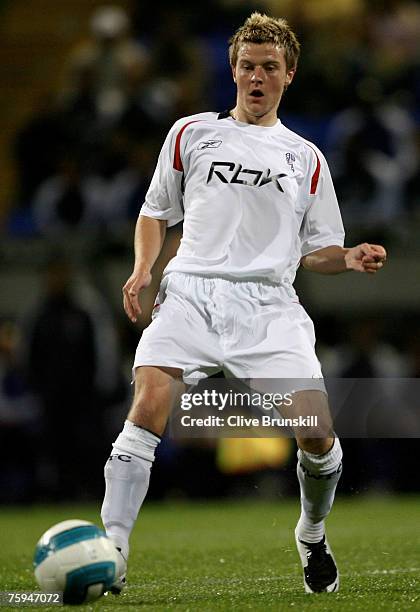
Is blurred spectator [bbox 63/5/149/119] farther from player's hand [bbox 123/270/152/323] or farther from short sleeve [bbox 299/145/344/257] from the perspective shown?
player's hand [bbox 123/270/152/323]

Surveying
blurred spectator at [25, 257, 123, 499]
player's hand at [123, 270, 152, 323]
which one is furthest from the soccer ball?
blurred spectator at [25, 257, 123, 499]

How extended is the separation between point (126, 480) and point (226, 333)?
0.79 metres

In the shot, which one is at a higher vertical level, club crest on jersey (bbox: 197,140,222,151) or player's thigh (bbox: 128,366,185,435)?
club crest on jersey (bbox: 197,140,222,151)

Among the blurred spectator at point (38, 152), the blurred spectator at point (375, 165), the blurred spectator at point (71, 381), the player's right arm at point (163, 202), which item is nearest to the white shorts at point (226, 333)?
the player's right arm at point (163, 202)

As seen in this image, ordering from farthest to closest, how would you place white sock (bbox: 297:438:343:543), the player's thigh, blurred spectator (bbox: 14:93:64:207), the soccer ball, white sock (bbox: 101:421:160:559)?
blurred spectator (bbox: 14:93:64:207), white sock (bbox: 297:438:343:543), the player's thigh, white sock (bbox: 101:421:160:559), the soccer ball

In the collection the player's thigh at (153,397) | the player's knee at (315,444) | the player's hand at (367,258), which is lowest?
the player's knee at (315,444)

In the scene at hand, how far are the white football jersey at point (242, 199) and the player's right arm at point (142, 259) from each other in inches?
2.3

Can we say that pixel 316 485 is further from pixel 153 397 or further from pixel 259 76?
pixel 259 76

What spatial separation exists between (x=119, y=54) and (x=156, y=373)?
365 inches

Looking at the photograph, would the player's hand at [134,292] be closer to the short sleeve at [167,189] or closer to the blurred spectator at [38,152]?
the short sleeve at [167,189]

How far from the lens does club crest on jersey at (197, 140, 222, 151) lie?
17.9ft

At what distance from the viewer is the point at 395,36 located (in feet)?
45.7

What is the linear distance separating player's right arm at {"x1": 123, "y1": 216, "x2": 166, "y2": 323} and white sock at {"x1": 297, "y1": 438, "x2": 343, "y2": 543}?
0.96 meters

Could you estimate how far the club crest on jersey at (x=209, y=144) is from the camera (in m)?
5.46
